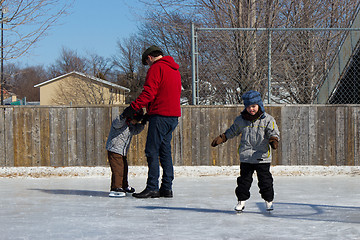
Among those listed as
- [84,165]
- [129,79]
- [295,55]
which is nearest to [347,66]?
[295,55]

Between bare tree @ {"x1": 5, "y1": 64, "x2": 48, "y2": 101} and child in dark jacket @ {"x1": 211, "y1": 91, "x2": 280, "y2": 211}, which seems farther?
bare tree @ {"x1": 5, "y1": 64, "x2": 48, "y2": 101}

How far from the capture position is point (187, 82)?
53.1ft

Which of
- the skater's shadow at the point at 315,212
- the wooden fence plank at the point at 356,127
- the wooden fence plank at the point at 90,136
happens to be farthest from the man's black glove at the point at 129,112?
the wooden fence plank at the point at 356,127

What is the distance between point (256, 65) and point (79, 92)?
45.4 meters

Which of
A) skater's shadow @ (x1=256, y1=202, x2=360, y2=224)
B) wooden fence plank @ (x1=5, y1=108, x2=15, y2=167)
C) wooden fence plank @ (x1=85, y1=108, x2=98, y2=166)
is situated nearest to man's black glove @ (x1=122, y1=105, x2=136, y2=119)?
skater's shadow @ (x1=256, y1=202, x2=360, y2=224)

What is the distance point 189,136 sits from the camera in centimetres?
848

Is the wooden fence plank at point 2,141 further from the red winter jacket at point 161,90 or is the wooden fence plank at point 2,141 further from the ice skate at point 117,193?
the red winter jacket at point 161,90

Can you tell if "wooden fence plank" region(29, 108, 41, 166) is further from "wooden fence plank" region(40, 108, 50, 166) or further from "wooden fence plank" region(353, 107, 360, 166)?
"wooden fence plank" region(353, 107, 360, 166)

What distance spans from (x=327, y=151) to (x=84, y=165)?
402 centimetres

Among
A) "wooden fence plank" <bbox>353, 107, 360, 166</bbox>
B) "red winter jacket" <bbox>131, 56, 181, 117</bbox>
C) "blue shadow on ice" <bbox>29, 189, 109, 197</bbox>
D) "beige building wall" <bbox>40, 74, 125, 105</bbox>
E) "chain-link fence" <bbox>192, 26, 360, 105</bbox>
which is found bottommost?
"blue shadow on ice" <bbox>29, 189, 109, 197</bbox>

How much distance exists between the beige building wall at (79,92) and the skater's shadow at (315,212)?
41.6m

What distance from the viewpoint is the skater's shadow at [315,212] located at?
4.30m

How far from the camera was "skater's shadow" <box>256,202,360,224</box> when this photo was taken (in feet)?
14.1

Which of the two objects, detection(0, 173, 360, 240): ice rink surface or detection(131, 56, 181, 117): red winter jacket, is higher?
detection(131, 56, 181, 117): red winter jacket
